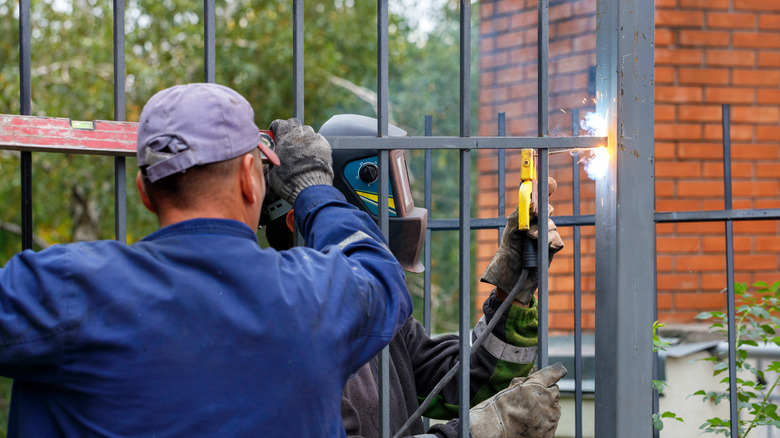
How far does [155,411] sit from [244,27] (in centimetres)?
861

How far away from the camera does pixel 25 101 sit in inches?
64.5

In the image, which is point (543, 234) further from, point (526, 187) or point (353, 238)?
point (353, 238)

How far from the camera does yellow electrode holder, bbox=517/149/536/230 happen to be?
2.07m

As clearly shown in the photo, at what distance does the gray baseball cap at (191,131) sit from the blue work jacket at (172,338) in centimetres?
12

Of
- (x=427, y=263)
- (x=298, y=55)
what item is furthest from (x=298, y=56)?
(x=427, y=263)

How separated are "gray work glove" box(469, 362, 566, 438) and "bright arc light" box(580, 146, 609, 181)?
0.53 meters

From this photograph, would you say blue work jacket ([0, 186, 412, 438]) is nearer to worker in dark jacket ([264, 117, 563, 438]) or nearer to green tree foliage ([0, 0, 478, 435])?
worker in dark jacket ([264, 117, 563, 438])

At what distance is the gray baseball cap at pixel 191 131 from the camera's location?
4.51 ft

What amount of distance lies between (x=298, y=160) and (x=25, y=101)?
23.3 inches

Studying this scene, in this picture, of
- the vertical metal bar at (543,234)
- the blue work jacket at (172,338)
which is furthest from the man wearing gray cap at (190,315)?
the vertical metal bar at (543,234)

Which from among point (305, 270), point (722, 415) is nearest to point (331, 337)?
point (305, 270)

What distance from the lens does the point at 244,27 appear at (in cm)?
934

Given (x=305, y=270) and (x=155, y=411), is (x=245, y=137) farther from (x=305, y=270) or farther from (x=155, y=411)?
(x=155, y=411)

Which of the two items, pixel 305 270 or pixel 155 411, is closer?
pixel 155 411
